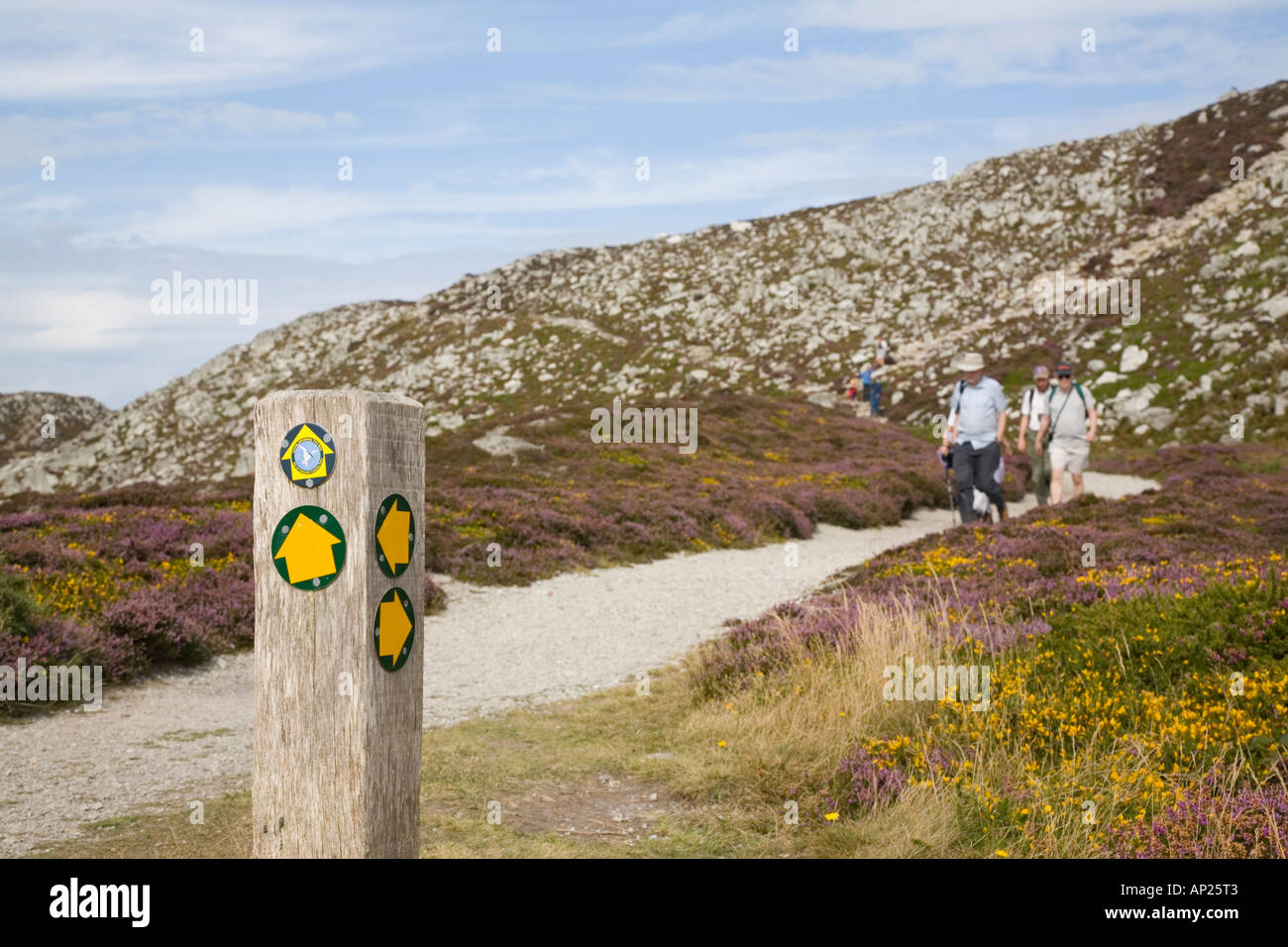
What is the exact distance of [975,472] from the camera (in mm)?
15625

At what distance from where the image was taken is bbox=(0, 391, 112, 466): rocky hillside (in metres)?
63.1

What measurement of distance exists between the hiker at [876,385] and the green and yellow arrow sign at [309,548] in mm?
37932

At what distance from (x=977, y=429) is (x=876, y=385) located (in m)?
25.4

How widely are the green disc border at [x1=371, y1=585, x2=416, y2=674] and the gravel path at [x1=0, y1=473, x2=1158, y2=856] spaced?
10.9 ft

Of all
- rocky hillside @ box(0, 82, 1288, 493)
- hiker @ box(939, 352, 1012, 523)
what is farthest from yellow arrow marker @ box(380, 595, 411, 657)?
rocky hillside @ box(0, 82, 1288, 493)

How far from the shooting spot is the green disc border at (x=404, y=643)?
10.9 ft

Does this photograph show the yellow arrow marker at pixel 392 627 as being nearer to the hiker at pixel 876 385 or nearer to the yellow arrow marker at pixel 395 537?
the yellow arrow marker at pixel 395 537

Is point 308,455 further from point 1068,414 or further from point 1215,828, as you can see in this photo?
point 1068,414

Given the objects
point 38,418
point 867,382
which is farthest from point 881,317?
point 38,418

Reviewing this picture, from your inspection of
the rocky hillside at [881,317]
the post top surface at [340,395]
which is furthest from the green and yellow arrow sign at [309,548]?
the rocky hillside at [881,317]

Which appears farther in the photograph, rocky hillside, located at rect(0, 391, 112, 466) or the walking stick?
rocky hillside, located at rect(0, 391, 112, 466)

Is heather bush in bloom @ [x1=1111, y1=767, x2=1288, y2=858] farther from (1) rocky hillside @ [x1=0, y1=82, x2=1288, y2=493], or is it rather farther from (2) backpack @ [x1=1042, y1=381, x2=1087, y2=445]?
(1) rocky hillside @ [x1=0, y1=82, x2=1288, y2=493]

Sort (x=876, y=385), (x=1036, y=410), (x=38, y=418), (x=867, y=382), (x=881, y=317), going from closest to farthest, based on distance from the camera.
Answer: (x=1036, y=410) → (x=876, y=385) → (x=867, y=382) → (x=881, y=317) → (x=38, y=418)
